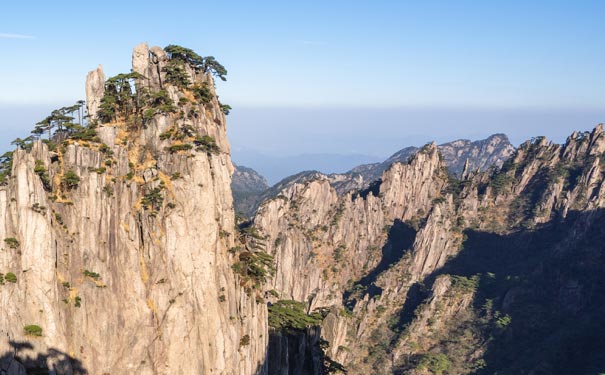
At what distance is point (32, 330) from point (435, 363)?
299 ft

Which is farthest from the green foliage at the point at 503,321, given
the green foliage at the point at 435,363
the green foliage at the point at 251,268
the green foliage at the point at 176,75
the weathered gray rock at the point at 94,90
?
the weathered gray rock at the point at 94,90

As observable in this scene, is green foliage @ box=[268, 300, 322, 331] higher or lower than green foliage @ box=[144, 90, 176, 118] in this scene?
lower

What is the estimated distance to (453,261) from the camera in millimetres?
153125

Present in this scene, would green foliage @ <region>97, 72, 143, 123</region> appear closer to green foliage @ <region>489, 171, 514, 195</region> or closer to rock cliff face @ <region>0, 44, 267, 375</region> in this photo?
rock cliff face @ <region>0, 44, 267, 375</region>

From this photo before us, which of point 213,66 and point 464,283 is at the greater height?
point 213,66

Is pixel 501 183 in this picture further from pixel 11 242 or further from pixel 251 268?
pixel 11 242

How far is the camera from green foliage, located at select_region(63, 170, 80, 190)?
59.0 metres

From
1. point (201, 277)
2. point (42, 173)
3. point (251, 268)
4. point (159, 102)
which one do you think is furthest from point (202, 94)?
point (201, 277)

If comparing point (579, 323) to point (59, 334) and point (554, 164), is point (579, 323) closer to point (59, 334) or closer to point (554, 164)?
point (554, 164)

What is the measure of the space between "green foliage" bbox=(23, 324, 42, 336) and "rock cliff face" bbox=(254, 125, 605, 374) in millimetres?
63200

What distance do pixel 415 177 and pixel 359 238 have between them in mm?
30039

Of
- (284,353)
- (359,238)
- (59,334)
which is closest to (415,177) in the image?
(359,238)

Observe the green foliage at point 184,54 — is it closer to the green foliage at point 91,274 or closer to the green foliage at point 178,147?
the green foliage at point 178,147

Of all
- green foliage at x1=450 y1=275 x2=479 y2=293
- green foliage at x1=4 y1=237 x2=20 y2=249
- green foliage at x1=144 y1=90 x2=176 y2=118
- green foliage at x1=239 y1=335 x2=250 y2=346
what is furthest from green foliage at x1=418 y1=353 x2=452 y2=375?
green foliage at x1=4 y1=237 x2=20 y2=249
